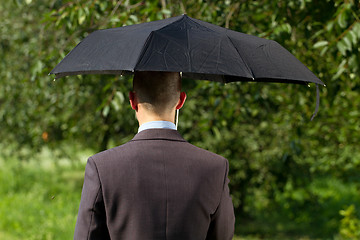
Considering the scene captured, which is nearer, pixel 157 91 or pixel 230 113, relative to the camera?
pixel 157 91

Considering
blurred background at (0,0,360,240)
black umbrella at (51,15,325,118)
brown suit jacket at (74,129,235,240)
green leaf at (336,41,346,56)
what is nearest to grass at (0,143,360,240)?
blurred background at (0,0,360,240)

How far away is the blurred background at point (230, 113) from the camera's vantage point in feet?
13.5

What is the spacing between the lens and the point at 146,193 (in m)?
1.72

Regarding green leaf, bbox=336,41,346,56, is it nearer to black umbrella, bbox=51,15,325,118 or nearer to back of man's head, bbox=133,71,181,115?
black umbrella, bbox=51,15,325,118

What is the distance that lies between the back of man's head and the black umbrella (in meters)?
0.05

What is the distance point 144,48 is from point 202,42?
0.79ft

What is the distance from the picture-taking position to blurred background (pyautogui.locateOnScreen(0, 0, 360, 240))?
4.11 meters

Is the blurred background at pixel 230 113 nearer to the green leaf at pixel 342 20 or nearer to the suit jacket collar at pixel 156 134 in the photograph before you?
the green leaf at pixel 342 20

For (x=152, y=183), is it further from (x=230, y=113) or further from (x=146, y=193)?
(x=230, y=113)

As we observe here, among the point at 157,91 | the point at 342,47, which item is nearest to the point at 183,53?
the point at 157,91

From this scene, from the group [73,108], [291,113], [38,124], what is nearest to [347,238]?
[291,113]

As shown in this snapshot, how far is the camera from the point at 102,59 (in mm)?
2023

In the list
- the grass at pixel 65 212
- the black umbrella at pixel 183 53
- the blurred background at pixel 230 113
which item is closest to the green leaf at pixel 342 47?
the blurred background at pixel 230 113

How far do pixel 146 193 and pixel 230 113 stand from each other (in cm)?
249
